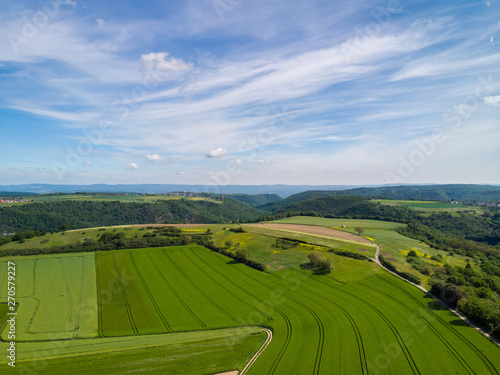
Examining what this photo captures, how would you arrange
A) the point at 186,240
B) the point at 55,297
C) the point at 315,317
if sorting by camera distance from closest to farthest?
the point at 315,317 → the point at 55,297 → the point at 186,240

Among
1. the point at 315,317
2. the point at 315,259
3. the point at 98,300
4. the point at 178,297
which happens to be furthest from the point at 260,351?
the point at 98,300

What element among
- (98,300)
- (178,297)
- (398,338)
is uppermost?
(398,338)

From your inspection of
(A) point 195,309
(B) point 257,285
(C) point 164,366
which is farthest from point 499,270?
(C) point 164,366

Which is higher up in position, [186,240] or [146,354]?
[186,240]

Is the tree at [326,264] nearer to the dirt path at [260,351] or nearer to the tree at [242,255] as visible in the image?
the tree at [242,255]

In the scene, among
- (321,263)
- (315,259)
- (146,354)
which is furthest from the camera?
(315,259)

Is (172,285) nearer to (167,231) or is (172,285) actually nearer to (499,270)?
(167,231)

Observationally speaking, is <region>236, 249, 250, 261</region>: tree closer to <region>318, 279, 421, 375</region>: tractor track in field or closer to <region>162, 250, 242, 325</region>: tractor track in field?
<region>162, 250, 242, 325</region>: tractor track in field

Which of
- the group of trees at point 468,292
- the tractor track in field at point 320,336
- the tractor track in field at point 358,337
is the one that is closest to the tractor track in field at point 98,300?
the tractor track in field at point 320,336

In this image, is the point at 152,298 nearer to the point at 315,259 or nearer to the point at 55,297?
the point at 55,297

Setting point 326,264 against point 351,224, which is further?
point 351,224
